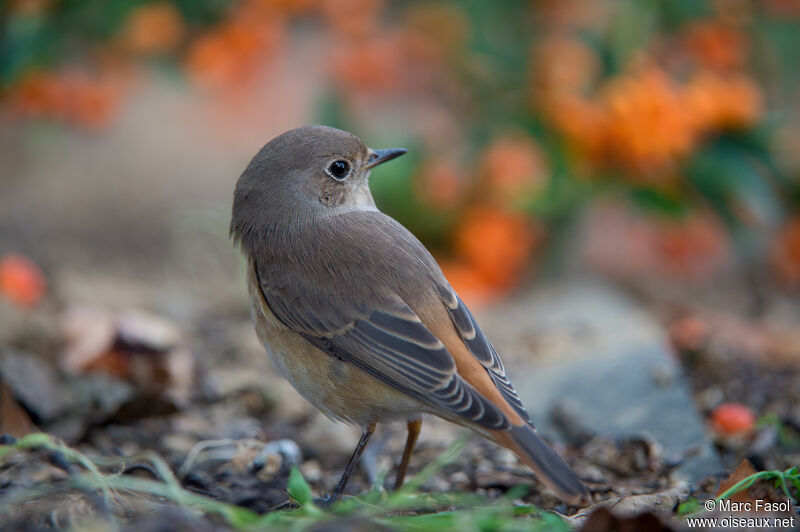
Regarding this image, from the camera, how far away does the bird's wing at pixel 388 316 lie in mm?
3043

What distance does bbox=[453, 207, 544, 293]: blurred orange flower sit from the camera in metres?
5.92

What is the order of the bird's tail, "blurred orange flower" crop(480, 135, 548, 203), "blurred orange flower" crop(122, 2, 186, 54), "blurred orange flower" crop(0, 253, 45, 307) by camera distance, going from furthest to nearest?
"blurred orange flower" crop(122, 2, 186, 54) → "blurred orange flower" crop(480, 135, 548, 203) → "blurred orange flower" crop(0, 253, 45, 307) → the bird's tail

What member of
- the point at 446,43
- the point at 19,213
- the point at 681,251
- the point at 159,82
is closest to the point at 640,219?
the point at 681,251

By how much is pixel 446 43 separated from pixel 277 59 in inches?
55.4

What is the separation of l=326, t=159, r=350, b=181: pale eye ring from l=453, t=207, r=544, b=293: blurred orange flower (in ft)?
7.52

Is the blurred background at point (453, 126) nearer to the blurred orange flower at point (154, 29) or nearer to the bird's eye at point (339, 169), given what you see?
the blurred orange flower at point (154, 29)

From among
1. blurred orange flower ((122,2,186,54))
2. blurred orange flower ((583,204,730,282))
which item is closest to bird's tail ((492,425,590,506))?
blurred orange flower ((583,204,730,282))

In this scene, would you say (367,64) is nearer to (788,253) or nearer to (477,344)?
(788,253)

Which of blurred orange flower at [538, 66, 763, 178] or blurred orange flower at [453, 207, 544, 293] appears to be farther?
blurred orange flower at [453, 207, 544, 293]

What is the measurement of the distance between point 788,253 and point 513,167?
201 centimetres

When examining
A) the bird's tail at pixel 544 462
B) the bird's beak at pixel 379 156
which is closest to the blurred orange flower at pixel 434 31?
the bird's beak at pixel 379 156

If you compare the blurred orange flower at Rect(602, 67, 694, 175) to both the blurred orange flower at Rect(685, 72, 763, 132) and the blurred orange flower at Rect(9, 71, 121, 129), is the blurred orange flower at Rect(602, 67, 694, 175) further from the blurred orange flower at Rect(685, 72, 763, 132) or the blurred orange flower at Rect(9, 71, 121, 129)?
the blurred orange flower at Rect(9, 71, 121, 129)

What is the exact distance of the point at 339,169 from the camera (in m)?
Answer: 3.73

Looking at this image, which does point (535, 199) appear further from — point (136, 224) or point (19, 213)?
point (19, 213)
